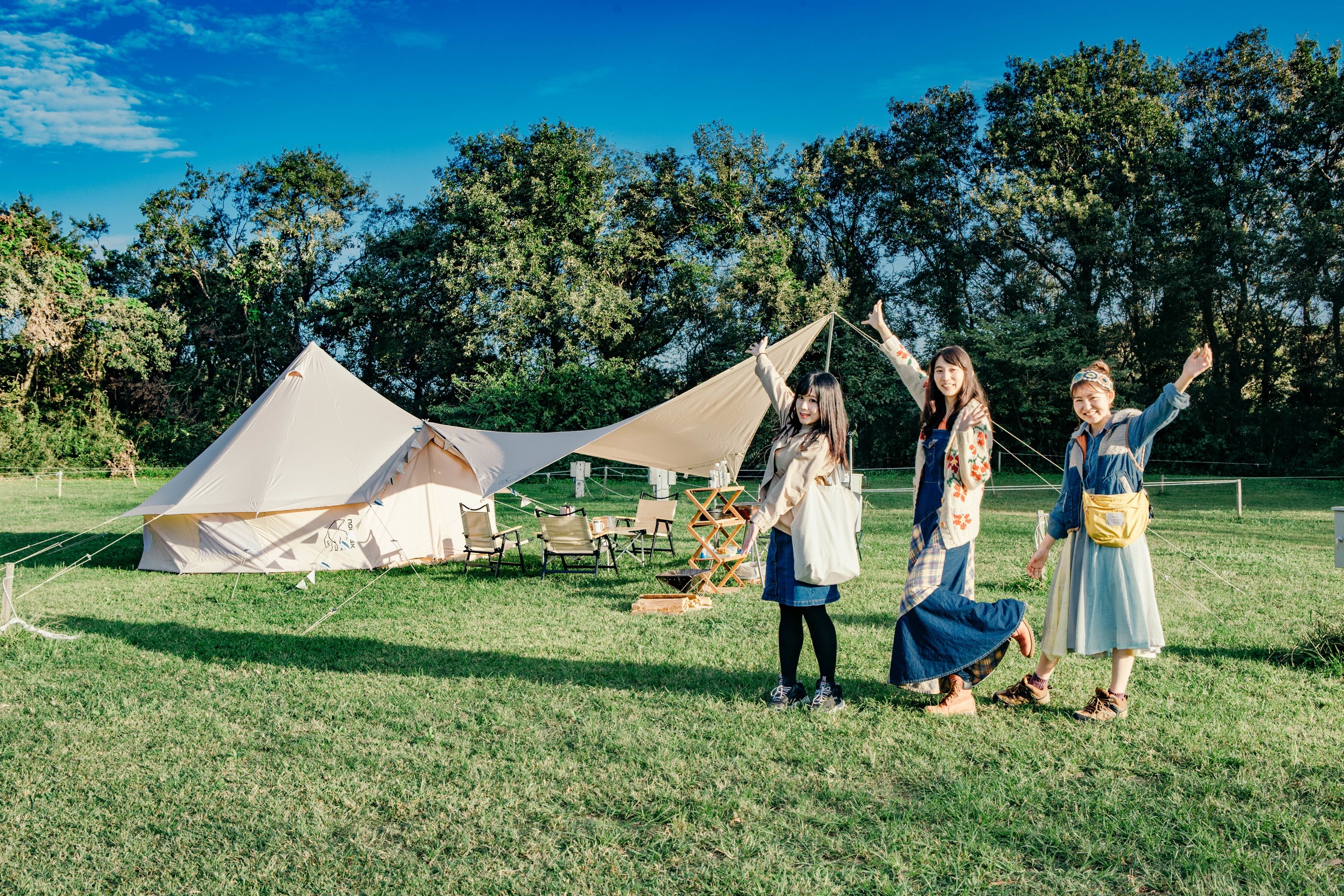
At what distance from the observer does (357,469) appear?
809cm

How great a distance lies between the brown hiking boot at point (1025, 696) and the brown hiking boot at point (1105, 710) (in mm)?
182

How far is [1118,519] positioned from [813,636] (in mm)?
1252

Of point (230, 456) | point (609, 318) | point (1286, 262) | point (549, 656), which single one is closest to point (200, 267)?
point (609, 318)

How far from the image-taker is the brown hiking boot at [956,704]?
3.46m

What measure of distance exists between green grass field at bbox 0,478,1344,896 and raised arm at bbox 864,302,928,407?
4.46 feet

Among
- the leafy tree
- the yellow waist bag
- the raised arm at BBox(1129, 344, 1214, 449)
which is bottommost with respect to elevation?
the yellow waist bag

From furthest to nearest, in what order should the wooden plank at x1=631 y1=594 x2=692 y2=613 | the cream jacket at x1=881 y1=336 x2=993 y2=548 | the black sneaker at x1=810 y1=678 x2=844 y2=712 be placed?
the wooden plank at x1=631 y1=594 x2=692 y2=613 < the black sneaker at x1=810 y1=678 x2=844 y2=712 < the cream jacket at x1=881 y1=336 x2=993 y2=548

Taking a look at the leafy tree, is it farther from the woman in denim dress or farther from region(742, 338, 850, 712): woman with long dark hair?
the woman in denim dress

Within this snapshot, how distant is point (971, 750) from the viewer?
310cm

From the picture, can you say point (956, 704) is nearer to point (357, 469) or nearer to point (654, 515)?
point (654, 515)

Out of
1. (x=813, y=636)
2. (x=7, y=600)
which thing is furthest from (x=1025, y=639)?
(x=7, y=600)

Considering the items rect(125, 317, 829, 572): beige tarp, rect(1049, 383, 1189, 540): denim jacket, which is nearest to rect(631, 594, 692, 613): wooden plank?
rect(125, 317, 829, 572): beige tarp

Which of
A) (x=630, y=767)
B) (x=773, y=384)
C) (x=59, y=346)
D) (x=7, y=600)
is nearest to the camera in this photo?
(x=630, y=767)

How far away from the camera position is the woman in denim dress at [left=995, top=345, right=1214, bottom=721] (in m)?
3.15
